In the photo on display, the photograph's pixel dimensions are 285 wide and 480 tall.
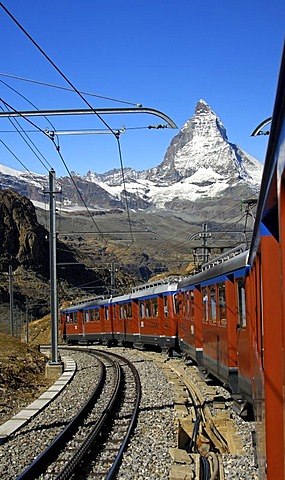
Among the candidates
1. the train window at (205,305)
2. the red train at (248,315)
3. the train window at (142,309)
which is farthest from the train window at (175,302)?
the train window at (205,305)

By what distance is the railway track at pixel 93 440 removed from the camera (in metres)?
8.84

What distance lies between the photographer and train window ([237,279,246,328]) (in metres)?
9.85

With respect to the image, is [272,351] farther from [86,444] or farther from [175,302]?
[175,302]

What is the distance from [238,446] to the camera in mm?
9398

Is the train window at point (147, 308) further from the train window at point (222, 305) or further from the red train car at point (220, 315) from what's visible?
the train window at point (222, 305)

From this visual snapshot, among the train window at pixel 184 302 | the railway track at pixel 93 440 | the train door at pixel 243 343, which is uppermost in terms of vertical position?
the train window at pixel 184 302

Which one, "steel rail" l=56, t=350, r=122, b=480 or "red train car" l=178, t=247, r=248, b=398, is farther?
"red train car" l=178, t=247, r=248, b=398

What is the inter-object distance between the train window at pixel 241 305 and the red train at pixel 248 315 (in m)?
0.01

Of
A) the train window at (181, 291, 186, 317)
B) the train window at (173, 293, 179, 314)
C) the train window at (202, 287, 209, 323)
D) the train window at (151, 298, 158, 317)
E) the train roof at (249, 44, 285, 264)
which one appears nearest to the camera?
the train roof at (249, 44, 285, 264)

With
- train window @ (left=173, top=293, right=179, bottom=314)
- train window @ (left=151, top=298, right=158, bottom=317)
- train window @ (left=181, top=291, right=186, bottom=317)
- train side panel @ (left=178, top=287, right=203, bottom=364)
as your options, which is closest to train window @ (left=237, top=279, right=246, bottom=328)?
train side panel @ (left=178, top=287, right=203, bottom=364)

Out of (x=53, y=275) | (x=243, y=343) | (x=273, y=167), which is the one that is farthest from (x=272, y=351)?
(x=53, y=275)

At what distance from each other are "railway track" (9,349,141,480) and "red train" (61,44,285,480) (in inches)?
73.9

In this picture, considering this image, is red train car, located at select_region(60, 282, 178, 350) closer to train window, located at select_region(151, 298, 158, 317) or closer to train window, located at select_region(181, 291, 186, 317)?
train window, located at select_region(151, 298, 158, 317)

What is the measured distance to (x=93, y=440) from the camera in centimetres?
1050
